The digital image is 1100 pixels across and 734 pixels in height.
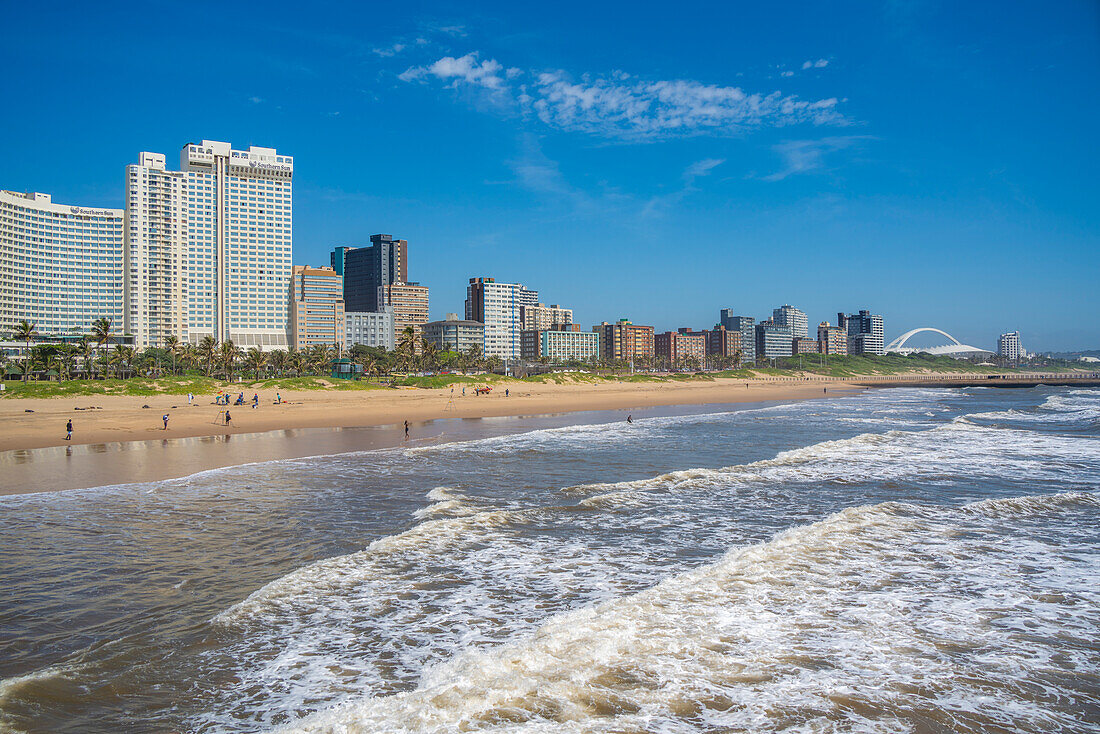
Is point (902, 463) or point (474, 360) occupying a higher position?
point (474, 360)

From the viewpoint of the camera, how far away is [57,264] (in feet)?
400

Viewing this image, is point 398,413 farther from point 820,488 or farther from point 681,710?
point 681,710

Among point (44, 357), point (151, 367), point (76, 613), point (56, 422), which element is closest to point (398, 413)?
point (56, 422)

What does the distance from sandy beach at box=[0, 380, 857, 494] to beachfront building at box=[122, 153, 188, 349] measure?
3621 inches

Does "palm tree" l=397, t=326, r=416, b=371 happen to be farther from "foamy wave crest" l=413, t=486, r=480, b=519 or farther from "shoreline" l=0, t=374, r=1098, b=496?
"foamy wave crest" l=413, t=486, r=480, b=519

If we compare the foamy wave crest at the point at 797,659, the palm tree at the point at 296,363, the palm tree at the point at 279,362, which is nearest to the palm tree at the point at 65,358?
the palm tree at the point at 279,362

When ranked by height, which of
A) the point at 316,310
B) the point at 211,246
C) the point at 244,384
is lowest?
the point at 244,384

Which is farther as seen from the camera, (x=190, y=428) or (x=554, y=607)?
(x=190, y=428)

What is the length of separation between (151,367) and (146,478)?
3340 inches

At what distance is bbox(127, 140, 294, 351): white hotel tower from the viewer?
125 metres

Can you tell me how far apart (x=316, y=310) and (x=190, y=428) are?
12478 cm

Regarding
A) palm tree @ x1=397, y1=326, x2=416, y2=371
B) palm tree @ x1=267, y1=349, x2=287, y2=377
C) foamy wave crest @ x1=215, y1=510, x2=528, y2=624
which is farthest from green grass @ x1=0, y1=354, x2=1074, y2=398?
foamy wave crest @ x1=215, y1=510, x2=528, y2=624

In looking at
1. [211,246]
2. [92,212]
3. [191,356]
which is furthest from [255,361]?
[92,212]

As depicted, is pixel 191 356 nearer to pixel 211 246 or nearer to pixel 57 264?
pixel 211 246
